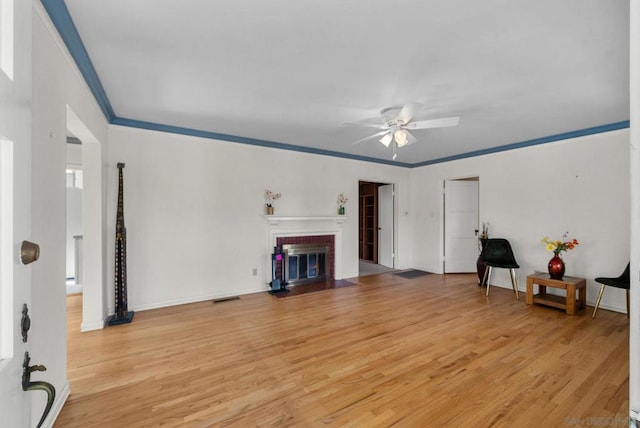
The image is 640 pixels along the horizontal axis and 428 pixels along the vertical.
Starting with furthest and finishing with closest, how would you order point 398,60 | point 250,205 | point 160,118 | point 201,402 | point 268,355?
point 250,205 < point 160,118 < point 268,355 < point 398,60 < point 201,402

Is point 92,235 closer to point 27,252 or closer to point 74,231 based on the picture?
point 74,231

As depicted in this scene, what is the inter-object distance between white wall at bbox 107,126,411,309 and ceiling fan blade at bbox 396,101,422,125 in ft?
7.14

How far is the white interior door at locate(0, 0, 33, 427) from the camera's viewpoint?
2.07 ft

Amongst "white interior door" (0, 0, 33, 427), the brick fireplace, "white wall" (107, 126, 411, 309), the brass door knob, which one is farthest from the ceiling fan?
the brass door knob

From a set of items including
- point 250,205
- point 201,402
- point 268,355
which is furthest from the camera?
point 250,205

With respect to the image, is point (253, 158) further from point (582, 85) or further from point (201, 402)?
point (582, 85)

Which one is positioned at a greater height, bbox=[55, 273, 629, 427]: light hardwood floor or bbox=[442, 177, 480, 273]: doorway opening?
bbox=[442, 177, 480, 273]: doorway opening

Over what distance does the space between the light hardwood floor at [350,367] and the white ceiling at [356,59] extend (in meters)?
2.34

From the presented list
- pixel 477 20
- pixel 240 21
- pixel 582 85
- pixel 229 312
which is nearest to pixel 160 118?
pixel 240 21

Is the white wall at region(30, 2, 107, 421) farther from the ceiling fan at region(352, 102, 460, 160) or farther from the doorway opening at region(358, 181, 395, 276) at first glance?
the doorway opening at region(358, 181, 395, 276)

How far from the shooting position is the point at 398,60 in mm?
2160

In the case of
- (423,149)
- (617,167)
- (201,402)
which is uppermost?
(423,149)

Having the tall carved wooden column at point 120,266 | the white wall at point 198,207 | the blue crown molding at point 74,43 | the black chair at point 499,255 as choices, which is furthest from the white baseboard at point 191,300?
the black chair at point 499,255

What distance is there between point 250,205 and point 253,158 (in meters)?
0.71
